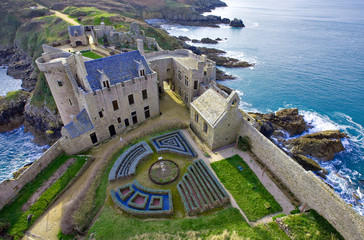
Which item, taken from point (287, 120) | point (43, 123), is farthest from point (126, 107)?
point (287, 120)

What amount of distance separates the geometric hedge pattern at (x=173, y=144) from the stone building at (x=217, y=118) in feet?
10.6

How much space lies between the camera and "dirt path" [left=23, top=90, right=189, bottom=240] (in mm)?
21609

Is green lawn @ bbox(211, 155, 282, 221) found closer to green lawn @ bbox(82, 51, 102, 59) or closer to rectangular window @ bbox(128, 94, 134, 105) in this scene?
rectangular window @ bbox(128, 94, 134, 105)

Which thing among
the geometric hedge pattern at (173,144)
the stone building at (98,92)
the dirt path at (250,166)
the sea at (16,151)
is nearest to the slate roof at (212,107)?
the dirt path at (250,166)

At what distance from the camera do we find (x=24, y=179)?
2569cm

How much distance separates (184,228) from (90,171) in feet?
51.7

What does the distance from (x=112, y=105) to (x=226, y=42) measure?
307 feet

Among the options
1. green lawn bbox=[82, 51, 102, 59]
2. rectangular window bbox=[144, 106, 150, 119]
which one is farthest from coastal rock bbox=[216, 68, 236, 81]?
green lawn bbox=[82, 51, 102, 59]

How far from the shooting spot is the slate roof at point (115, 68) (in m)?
30.3

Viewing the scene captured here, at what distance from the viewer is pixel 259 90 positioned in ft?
209

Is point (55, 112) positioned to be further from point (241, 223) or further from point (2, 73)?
point (2, 73)

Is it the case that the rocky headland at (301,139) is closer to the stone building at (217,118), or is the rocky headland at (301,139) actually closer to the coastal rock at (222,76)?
the stone building at (217,118)

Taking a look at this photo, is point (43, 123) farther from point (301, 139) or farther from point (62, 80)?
point (301, 139)

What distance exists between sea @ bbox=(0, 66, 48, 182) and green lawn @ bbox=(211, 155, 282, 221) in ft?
128
